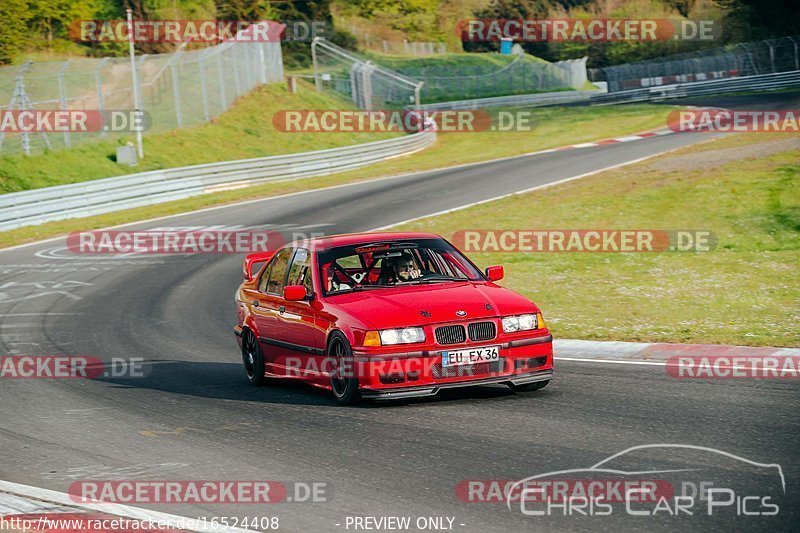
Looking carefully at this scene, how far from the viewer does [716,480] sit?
6.31 m

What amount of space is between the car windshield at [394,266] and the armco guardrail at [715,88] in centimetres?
4867

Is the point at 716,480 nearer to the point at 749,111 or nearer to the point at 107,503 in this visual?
the point at 107,503

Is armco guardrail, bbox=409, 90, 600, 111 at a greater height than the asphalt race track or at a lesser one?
lesser

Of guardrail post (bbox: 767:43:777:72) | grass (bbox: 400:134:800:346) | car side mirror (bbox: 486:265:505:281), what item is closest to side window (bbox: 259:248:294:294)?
car side mirror (bbox: 486:265:505:281)

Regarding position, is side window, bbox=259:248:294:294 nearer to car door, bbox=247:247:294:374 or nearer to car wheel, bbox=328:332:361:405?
car door, bbox=247:247:294:374

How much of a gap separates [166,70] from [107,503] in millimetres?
36888

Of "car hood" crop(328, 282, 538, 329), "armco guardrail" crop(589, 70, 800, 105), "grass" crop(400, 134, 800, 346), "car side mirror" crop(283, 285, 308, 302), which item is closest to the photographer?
"car hood" crop(328, 282, 538, 329)

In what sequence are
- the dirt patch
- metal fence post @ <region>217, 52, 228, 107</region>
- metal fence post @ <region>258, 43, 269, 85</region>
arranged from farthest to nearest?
metal fence post @ <region>258, 43, 269, 85</region> → metal fence post @ <region>217, 52, 228, 107</region> → the dirt patch

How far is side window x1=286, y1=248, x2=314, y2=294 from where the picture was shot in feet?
34.6

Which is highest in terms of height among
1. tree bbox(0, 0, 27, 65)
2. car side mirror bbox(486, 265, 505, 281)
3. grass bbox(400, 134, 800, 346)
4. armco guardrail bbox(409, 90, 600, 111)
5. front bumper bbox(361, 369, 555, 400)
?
tree bbox(0, 0, 27, 65)

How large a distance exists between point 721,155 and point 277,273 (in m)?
19.7

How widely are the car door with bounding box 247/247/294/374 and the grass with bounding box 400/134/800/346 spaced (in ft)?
12.6

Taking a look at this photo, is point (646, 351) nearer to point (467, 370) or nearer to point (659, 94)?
point (467, 370)

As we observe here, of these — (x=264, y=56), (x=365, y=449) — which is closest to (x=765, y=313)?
(x=365, y=449)
